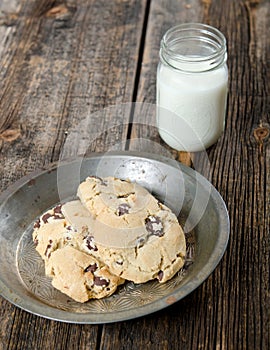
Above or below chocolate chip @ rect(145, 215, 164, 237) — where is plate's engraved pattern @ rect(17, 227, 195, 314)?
below

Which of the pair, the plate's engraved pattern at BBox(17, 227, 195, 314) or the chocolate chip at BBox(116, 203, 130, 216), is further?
the chocolate chip at BBox(116, 203, 130, 216)

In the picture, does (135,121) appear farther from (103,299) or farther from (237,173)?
(103,299)

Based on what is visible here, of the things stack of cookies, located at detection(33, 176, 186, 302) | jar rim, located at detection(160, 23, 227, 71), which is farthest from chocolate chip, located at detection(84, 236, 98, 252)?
jar rim, located at detection(160, 23, 227, 71)

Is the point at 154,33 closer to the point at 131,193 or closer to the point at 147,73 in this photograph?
the point at 147,73

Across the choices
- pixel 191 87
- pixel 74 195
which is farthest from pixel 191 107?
pixel 74 195

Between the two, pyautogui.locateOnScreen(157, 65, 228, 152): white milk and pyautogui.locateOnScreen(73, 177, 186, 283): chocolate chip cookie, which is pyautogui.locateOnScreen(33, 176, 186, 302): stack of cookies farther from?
pyautogui.locateOnScreen(157, 65, 228, 152): white milk

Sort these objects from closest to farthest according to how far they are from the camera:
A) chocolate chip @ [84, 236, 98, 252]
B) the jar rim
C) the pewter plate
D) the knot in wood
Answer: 1. the pewter plate
2. chocolate chip @ [84, 236, 98, 252]
3. the jar rim
4. the knot in wood

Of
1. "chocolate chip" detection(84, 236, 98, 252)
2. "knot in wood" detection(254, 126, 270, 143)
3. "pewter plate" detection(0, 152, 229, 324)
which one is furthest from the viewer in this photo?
"knot in wood" detection(254, 126, 270, 143)

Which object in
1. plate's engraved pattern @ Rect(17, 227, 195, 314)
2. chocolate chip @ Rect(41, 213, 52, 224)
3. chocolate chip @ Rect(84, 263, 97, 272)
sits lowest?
plate's engraved pattern @ Rect(17, 227, 195, 314)
